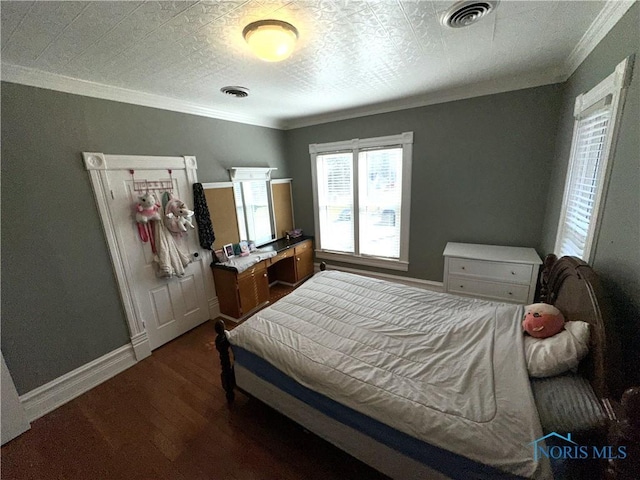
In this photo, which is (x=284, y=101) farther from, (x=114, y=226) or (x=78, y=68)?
(x=114, y=226)

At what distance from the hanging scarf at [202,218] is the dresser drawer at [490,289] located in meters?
2.94

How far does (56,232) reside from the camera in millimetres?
1957

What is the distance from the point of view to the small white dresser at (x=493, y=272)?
96.3 inches

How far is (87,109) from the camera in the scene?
2.06 meters

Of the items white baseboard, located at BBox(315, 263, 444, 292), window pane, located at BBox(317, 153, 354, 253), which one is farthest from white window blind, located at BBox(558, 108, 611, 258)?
window pane, located at BBox(317, 153, 354, 253)

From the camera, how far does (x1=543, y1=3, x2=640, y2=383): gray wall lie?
3.60 ft

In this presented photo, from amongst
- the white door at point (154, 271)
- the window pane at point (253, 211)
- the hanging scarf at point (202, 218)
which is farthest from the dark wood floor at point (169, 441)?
the window pane at point (253, 211)

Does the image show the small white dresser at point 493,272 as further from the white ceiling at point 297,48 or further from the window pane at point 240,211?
the window pane at point 240,211

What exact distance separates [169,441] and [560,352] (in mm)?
2431

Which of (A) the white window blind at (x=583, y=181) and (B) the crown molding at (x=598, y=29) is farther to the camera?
(A) the white window blind at (x=583, y=181)

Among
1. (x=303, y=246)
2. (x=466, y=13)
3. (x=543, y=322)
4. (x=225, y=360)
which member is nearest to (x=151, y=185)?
(x=225, y=360)

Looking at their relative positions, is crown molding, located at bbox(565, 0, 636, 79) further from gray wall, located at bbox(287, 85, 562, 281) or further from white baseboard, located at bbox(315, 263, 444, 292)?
white baseboard, located at bbox(315, 263, 444, 292)

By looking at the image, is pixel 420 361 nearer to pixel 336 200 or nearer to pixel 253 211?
pixel 336 200

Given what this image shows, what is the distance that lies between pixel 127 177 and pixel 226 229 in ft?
3.96
